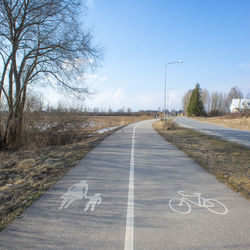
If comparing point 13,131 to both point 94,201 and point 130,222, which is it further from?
point 130,222

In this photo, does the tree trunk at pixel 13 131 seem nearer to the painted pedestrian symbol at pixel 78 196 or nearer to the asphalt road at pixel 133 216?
the asphalt road at pixel 133 216

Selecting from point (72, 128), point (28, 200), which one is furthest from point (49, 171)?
point (72, 128)

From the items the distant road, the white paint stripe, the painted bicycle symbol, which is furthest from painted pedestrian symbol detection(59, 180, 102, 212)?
the distant road

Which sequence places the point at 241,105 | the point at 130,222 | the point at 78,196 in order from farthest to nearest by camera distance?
1. the point at 241,105
2. the point at 78,196
3. the point at 130,222

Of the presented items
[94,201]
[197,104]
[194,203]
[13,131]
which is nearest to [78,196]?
[94,201]

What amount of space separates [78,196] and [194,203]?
255 cm

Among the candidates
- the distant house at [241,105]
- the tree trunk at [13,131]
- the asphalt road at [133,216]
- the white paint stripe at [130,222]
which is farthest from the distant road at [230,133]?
the distant house at [241,105]

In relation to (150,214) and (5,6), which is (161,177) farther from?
(5,6)

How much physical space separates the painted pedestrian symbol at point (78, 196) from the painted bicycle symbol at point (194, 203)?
158cm

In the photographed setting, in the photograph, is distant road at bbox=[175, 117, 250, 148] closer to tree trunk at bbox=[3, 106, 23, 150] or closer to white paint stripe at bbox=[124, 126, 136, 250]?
A: white paint stripe at bbox=[124, 126, 136, 250]

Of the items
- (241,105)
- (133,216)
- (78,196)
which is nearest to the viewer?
(133,216)

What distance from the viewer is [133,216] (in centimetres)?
331

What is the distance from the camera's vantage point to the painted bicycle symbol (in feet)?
11.8

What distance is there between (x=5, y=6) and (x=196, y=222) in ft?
38.4
